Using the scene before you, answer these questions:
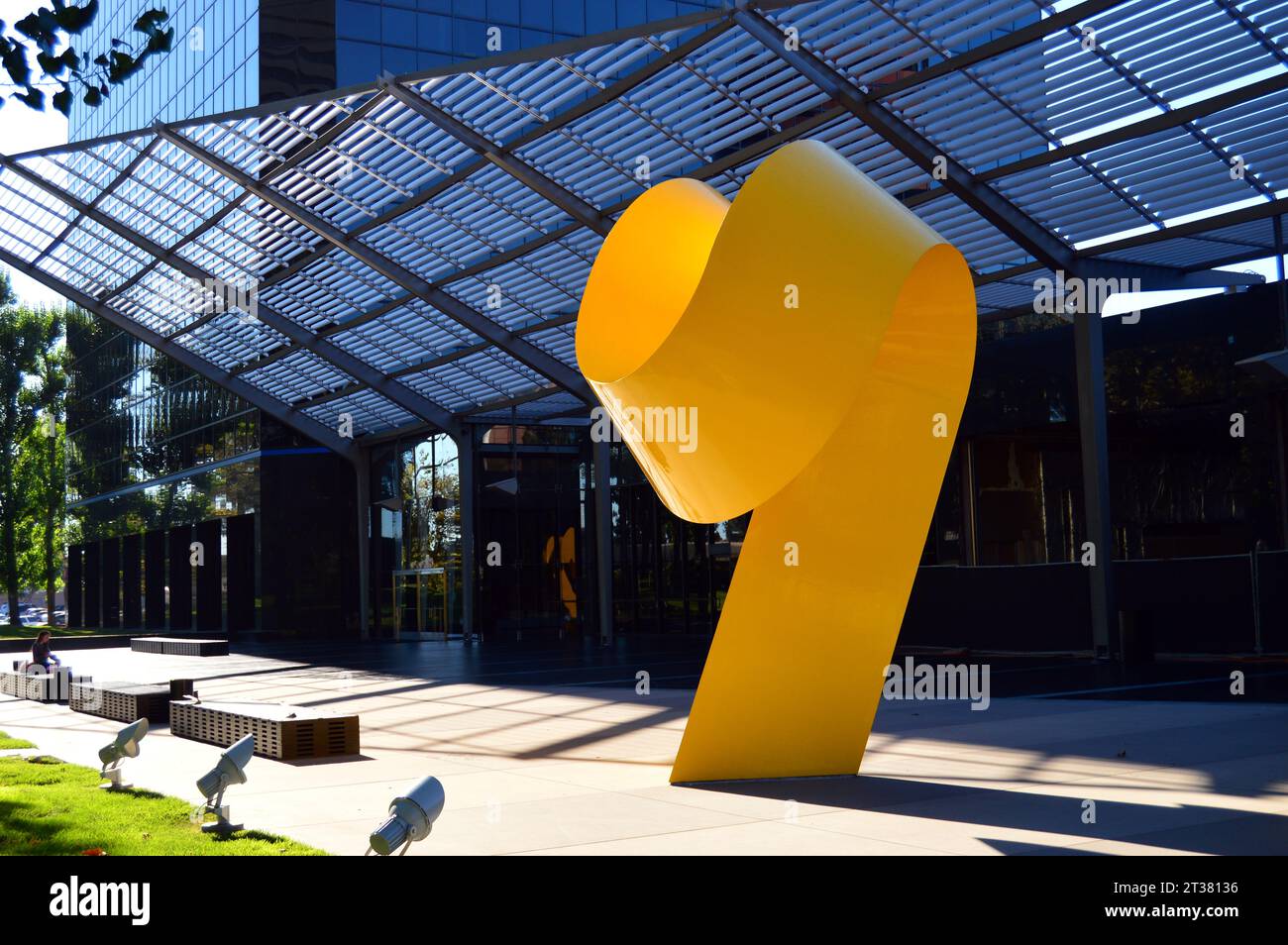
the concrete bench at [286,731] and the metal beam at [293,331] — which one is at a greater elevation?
the metal beam at [293,331]

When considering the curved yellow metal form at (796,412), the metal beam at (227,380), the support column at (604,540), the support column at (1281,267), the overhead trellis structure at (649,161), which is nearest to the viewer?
the curved yellow metal form at (796,412)

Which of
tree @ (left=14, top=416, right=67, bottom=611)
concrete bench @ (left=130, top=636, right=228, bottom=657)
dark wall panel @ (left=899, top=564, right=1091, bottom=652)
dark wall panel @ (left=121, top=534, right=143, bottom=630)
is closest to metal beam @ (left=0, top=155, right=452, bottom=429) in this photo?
concrete bench @ (left=130, top=636, right=228, bottom=657)

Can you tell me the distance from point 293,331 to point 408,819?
30.0 meters

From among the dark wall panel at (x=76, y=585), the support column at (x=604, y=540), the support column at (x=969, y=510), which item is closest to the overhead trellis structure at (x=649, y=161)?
the support column at (x=604, y=540)

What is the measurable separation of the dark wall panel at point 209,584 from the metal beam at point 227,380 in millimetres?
7628

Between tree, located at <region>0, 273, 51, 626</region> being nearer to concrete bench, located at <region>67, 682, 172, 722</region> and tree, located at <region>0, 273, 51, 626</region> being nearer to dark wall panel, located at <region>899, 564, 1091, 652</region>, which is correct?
concrete bench, located at <region>67, 682, 172, 722</region>

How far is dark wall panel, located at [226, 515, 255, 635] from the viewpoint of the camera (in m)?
43.1

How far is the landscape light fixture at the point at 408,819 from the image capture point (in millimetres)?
5531

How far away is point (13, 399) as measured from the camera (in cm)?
5844

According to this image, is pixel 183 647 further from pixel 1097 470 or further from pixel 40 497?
pixel 40 497

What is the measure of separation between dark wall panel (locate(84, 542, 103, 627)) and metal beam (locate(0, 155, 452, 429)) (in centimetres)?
3101

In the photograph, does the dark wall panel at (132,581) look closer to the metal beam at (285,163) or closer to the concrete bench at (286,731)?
the metal beam at (285,163)

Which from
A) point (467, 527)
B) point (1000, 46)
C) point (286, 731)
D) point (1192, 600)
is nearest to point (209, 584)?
point (467, 527)

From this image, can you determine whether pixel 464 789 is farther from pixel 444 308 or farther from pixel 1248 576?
pixel 444 308
